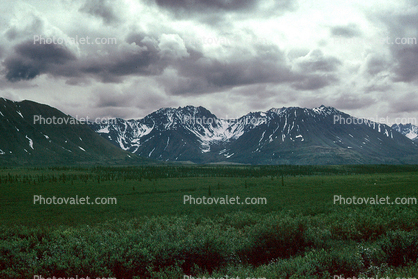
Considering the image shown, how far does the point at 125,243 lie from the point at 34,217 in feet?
112

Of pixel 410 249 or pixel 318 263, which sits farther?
pixel 410 249

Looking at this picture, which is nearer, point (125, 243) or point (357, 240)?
point (125, 243)

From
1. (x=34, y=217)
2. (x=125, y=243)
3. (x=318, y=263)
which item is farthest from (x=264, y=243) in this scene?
(x=34, y=217)

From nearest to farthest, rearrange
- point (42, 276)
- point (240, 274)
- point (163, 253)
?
point (240, 274)
point (42, 276)
point (163, 253)

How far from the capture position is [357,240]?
80.7ft

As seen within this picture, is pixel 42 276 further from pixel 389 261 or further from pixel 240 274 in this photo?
pixel 389 261

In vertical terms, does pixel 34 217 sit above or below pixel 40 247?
below

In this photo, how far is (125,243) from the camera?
65.9 feet

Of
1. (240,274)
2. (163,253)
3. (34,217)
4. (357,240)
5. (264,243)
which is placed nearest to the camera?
(240,274)

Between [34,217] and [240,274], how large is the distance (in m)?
42.2

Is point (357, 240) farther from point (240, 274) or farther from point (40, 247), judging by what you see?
point (40, 247)

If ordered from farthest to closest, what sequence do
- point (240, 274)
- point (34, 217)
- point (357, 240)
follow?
point (34, 217)
point (357, 240)
point (240, 274)

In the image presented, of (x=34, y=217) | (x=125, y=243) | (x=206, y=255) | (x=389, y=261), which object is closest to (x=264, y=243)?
(x=206, y=255)

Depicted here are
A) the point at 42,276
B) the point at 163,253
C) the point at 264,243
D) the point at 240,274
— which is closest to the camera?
the point at 240,274
